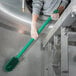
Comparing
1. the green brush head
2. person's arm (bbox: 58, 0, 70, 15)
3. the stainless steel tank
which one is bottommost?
the green brush head

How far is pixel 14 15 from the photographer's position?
119 centimetres

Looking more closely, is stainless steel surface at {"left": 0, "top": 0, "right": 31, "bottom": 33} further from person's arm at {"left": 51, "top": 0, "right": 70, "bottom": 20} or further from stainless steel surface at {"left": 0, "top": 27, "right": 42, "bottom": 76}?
person's arm at {"left": 51, "top": 0, "right": 70, "bottom": 20}

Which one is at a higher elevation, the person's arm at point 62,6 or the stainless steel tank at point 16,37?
the person's arm at point 62,6

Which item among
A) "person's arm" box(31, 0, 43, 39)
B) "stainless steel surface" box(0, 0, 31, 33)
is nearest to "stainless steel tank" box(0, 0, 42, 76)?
"stainless steel surface" box(0, 0, 31, 33)

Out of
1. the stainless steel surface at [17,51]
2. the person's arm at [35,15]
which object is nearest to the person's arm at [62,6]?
the person's arm at [35,15]

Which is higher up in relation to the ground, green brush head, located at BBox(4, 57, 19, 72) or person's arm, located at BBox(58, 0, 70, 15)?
person's arm, located at BBox(58, 0, 70, 15)

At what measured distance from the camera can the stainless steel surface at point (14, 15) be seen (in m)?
1.16

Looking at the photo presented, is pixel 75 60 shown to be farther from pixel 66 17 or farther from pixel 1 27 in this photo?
pixel 1 27

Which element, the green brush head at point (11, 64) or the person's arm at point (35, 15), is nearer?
the person's arm at point (35, 15)

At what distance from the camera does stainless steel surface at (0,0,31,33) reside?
1.16 meters

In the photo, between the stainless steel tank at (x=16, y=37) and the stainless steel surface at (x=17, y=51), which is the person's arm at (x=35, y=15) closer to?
the stainless steel tank at (x=16, y=37)

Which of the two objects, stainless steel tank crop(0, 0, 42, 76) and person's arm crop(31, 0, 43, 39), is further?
stainless steel tank crop(0, 0, 42, 76)

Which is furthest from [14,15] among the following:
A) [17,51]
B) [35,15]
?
[17,51]

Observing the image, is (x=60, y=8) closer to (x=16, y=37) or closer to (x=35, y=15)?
(x=35, y=15)
